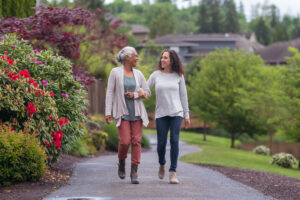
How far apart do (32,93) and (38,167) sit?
4.28 ft

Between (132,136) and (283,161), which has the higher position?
(132,136)

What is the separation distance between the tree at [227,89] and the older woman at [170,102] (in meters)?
23.9

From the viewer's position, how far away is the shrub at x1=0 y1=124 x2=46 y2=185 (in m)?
7.46

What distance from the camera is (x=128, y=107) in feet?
26.5

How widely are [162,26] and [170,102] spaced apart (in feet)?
311

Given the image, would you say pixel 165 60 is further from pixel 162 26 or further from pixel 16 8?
pixel 162 26

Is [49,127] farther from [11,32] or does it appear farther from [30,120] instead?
[11,32]

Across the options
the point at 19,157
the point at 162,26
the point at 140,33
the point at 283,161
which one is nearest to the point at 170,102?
the point at 19,157

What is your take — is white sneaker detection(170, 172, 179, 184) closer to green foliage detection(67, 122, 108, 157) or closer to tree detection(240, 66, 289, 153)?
green foliage detection(67, 122, 108, 157)

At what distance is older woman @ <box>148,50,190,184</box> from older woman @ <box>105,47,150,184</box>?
255 mm

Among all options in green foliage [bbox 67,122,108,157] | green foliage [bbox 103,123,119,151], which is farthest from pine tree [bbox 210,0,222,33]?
green foliage [bbox 67,122,108,157]

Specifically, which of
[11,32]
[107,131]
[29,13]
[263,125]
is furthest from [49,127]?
[263,125]

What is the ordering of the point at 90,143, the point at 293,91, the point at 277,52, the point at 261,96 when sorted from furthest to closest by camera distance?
the point at 277,52, the point at 261,96, the point at 293,91, the point at 90,143

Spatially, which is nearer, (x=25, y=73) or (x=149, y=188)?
(x=149, y=188)
